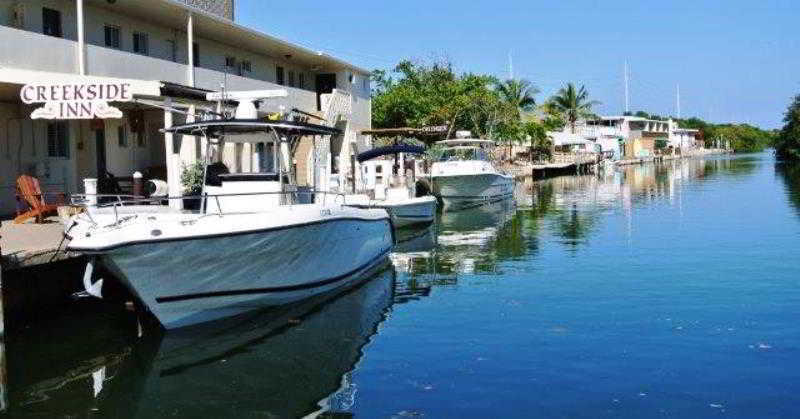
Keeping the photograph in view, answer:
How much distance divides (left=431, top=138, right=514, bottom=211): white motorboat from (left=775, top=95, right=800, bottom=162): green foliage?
58255 millimetres

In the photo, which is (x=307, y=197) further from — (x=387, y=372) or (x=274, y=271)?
(x=387, y=372)

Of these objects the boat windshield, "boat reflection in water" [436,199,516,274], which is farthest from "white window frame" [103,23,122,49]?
the boat windshield

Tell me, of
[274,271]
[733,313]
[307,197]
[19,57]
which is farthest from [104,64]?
[733,313]

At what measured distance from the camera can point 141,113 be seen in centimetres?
2177

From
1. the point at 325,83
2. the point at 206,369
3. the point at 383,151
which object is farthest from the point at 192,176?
the point at 325,83

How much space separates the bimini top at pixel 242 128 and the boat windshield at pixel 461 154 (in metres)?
24.5

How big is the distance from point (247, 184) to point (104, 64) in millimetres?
8888

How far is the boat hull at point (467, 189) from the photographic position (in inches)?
1494

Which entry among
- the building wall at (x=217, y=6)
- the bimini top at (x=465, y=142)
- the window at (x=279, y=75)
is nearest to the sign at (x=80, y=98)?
the building wall at (x=217, y=6)

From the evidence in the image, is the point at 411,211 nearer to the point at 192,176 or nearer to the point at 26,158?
the point at 192,176

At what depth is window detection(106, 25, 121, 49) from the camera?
77.2ft

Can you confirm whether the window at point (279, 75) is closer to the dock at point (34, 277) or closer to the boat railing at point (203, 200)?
the boat railing at point (203, 200)

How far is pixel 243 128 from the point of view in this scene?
46.9 feet

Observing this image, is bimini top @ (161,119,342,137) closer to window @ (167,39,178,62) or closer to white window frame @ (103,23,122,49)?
white window frame @ (103,23,122,49)
